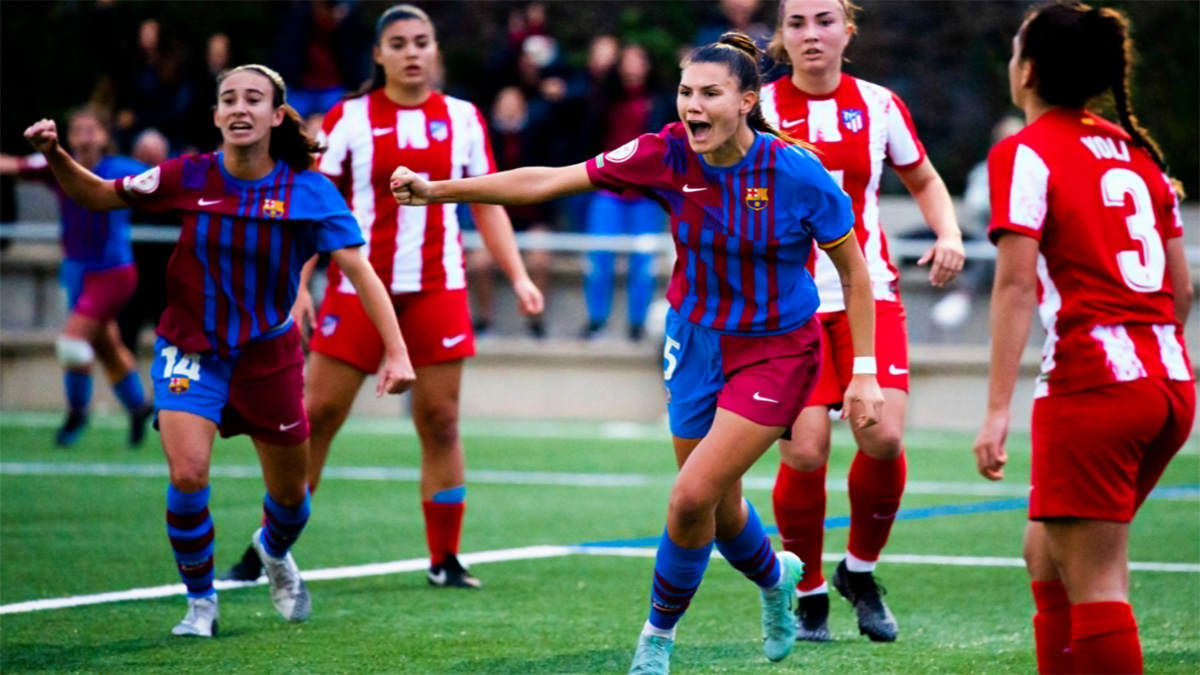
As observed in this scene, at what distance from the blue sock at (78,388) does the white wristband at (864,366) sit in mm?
8280

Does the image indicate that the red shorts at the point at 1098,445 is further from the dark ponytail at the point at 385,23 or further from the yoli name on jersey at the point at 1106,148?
the dark ponytail at the point at 385,23

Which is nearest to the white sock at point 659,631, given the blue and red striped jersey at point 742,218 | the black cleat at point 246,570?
the blue and red striped jersey at point 742,218

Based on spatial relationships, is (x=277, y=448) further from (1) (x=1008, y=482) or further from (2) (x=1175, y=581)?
(1) (x=1008, y=482)

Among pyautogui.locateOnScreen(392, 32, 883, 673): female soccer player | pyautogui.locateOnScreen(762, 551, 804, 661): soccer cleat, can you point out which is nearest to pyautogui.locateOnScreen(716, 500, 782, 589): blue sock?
pyautogui.locateOnScreen(762, 551, 804, 661): soccer cleat

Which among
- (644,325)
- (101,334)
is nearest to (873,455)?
(101,334)

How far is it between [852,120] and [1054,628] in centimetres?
239

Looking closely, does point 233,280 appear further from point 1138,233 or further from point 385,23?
point 1138,233

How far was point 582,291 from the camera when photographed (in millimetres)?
15023

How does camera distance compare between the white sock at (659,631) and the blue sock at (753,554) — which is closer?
the white sock at (659,631)

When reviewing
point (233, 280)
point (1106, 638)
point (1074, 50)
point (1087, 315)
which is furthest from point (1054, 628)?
point (233, 280)

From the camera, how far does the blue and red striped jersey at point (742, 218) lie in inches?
198

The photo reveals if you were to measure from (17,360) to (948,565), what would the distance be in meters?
9.85

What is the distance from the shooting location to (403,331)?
7156mm

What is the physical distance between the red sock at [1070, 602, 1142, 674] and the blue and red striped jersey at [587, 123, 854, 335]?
1.49m
